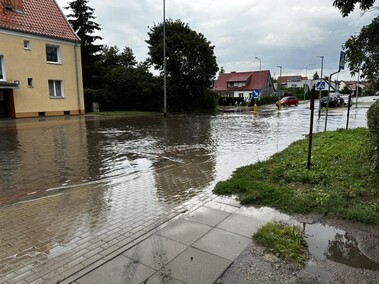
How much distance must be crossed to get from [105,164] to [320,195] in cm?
603

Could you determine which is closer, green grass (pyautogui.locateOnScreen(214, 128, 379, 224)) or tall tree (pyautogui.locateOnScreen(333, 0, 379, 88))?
green grass (pyautogui.locateOnScreen(214, 128, 379, 224))

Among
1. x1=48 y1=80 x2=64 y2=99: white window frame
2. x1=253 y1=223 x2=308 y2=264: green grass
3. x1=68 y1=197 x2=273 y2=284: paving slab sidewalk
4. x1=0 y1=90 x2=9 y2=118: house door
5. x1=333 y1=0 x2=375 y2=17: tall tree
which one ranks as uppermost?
x1=333 y1=0 x2=375 y2=17: tall tree

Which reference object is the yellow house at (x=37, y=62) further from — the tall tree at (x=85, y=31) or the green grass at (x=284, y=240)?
the green grass at (x=284, y=240)

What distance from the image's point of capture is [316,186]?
582 cm

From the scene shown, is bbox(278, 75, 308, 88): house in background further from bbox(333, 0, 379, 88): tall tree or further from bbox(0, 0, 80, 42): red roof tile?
bbox(333, 0, 379, 88): tall tree

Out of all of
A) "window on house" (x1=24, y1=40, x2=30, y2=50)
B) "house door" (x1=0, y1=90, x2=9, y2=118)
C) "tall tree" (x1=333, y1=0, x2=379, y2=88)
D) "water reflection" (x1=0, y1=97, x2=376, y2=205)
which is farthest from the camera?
"window on house" (x1=24, y1=40, x2=30, y2=50)

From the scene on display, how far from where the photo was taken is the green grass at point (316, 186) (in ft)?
15.8

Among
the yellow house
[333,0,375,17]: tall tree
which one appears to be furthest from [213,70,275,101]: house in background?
[333,0,375,17]: tall tree

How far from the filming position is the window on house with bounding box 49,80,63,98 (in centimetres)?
2747

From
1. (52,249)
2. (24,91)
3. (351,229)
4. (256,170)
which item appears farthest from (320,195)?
(24,91)

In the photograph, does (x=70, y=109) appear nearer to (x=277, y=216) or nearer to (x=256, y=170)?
(x=256, y=170)

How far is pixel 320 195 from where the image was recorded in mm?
5262

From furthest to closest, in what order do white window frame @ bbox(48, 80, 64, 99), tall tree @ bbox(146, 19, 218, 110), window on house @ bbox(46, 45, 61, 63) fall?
tall tree @ bbox(146, 19, 218, 110) → white window frame @ bbox(48, 80, 64, 99) → window on house @ bbox(46, 45, 61, 63)

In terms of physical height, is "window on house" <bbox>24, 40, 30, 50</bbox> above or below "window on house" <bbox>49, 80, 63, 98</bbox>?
above
